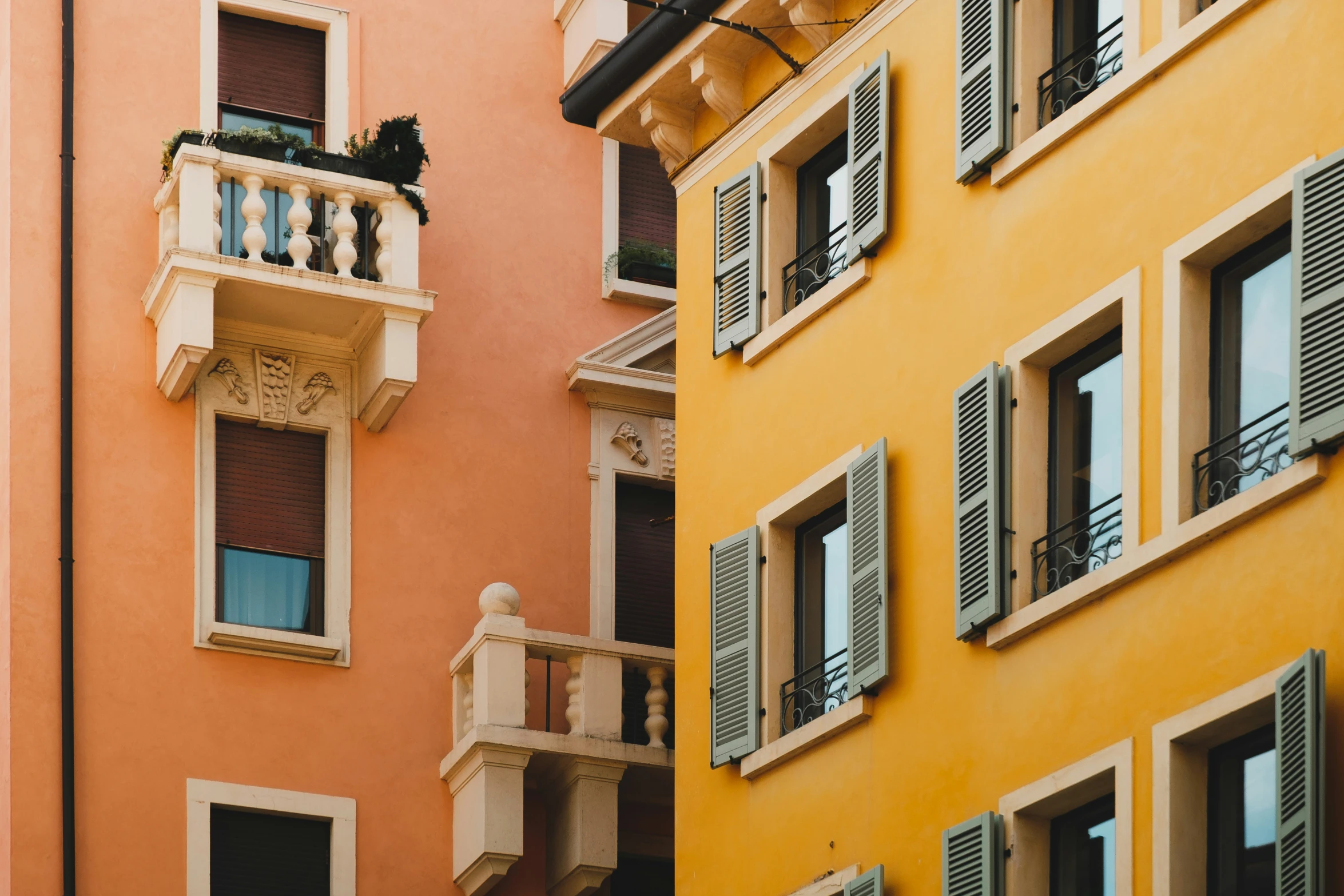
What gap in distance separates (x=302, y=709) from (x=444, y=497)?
242 cm

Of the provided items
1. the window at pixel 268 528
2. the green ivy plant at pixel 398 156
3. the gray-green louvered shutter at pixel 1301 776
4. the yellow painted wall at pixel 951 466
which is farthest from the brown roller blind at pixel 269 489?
the gray-green louvered shutter at pixel 1301 776

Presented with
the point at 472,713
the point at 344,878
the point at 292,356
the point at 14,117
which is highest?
the point at 14,117

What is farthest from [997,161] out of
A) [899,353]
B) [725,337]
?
[725,337]

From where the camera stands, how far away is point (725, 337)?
19109 millimetres

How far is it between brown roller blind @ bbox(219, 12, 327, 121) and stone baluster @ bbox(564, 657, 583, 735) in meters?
5.80

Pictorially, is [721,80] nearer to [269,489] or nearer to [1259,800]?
[269,489]

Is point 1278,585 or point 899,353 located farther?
point 899,353

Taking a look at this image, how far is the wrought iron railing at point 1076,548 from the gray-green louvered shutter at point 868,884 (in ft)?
6.46

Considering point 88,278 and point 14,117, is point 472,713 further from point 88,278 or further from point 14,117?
point 14,117

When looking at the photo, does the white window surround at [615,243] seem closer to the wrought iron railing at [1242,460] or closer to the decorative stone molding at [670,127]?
the decorative stone molding at [670,127]

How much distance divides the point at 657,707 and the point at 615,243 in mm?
5113

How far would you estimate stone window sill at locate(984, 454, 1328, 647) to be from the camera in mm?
13375

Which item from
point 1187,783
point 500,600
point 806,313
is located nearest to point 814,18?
point 806,313

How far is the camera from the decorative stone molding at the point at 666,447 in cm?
2389
